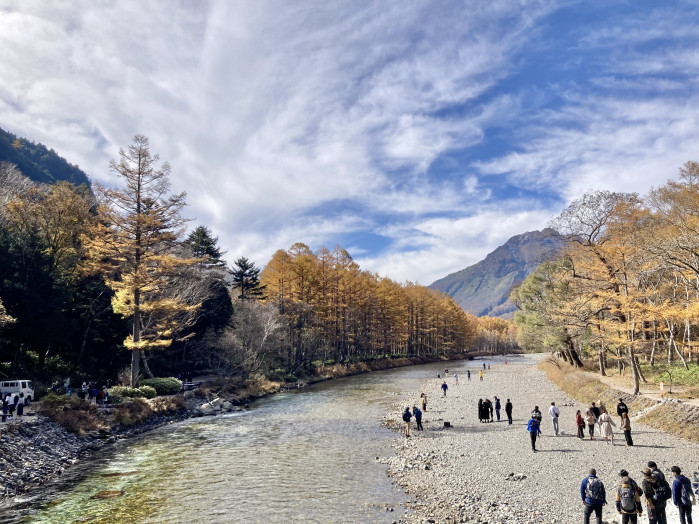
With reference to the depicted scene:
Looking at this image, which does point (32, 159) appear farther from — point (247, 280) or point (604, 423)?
point (604, 423)

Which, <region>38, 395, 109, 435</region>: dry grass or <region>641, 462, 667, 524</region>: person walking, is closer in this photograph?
<region>641, 462, 667, 524</region>: person walking

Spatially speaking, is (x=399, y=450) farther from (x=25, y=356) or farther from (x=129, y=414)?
(x=25, y=356)

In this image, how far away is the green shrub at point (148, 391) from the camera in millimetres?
30516

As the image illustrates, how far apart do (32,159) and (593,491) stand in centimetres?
23343

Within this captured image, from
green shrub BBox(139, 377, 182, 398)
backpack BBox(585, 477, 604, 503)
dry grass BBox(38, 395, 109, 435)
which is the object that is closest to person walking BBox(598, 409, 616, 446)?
backpack BBox(585, 477, 604, 503)

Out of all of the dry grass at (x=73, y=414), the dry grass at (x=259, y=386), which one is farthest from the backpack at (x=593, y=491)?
the dry grass at (x=259, y=386)

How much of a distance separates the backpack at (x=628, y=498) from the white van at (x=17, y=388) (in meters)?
30.4

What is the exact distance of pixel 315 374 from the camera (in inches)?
2237

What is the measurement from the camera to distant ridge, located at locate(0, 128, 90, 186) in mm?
153125

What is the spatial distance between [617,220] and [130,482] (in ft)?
106

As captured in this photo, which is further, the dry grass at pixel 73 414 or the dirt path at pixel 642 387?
the dirt path at pixel 642 387

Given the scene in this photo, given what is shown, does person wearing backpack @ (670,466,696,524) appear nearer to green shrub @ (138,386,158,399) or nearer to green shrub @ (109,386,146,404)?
green shrub @ (109,386,146,404)

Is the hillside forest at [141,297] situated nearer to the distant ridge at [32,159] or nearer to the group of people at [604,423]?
the group of people at [604,423]

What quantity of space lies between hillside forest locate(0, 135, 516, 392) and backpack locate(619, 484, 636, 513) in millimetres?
28232
